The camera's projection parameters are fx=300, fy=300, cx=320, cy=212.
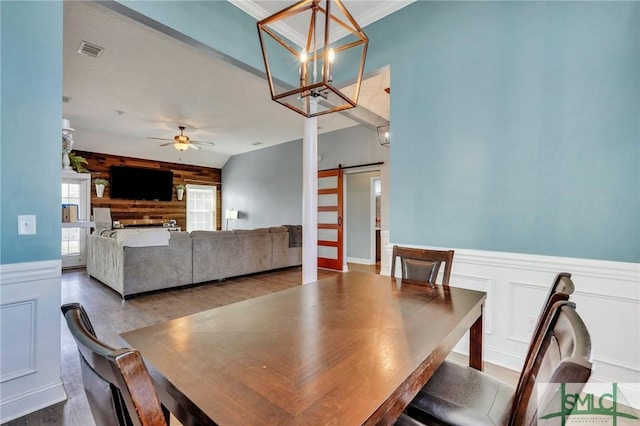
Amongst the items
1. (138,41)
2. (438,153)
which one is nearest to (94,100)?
(138,41)

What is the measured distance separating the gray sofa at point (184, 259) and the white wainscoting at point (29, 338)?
2.30 meters

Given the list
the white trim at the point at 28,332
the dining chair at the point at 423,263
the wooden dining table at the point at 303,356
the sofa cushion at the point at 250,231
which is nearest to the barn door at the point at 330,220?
the sofa cushion at the point at 250,231

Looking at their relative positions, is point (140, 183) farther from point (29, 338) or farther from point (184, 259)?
point (29, 338)

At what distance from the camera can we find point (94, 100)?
4703mm

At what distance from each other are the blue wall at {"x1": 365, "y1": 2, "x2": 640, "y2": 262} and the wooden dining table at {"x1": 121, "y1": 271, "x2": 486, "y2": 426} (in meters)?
1.08

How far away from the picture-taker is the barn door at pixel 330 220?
252 inches

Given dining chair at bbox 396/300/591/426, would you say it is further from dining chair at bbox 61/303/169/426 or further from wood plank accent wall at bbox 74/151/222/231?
wood plank accent wall at bbox 74/151/222/231

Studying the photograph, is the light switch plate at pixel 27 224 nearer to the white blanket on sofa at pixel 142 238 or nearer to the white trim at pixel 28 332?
the white trim at pixel 28 332

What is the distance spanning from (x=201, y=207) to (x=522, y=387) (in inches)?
376

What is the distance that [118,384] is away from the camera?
52 centimetres

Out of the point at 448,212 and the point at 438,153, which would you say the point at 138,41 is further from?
the point at 448,212

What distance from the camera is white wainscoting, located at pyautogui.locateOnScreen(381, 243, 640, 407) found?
5.96 feet

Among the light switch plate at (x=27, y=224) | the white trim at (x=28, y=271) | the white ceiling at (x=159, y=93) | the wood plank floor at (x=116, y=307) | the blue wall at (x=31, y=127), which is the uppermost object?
the white ceiling at (x=159, y=93)

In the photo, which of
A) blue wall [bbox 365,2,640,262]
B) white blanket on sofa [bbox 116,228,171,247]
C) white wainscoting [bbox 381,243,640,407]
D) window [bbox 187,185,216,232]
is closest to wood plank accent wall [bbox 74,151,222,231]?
window [bbox 187,185,216,232]
